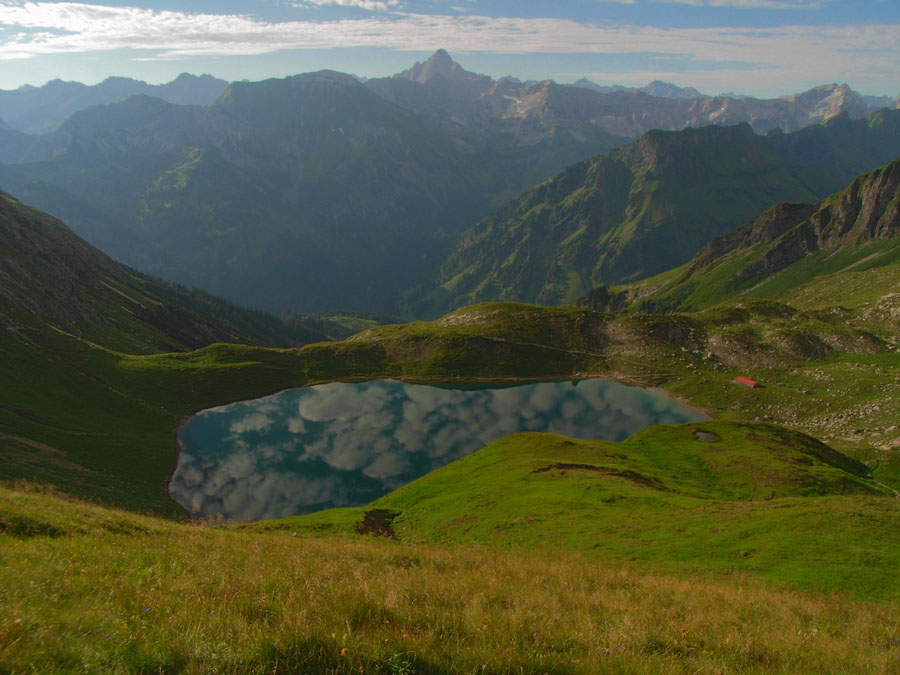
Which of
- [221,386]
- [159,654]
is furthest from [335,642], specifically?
[221,386]

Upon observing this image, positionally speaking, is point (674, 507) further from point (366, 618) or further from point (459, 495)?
point (366, 618)

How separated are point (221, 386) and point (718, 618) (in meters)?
120

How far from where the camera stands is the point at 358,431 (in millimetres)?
95625

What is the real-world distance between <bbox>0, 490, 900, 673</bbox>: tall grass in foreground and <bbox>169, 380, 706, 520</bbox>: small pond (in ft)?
190

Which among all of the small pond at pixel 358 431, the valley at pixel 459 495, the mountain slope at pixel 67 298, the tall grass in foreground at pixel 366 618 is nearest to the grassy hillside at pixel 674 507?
the valley at pixel 459 495

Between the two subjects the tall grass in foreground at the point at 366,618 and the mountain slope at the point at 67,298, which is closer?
the tall grass in foreground at the point at 366,618

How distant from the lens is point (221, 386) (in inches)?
4560

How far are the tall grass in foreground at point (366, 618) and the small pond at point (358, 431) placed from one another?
5781 cm

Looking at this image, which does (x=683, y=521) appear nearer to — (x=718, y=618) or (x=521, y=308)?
(x=718, y=618)

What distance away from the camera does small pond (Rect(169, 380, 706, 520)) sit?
74125 mm

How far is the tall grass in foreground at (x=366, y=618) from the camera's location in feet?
22.5

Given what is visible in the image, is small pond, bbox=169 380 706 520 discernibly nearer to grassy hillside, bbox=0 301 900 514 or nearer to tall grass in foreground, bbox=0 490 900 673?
grassy hillside, bbox=0 301 900 514

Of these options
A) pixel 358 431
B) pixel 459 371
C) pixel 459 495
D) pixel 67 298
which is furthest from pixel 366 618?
pixel 67 298

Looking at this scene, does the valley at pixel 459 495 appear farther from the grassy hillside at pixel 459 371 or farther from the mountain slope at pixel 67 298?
the mountain slope at pixel 67 298
